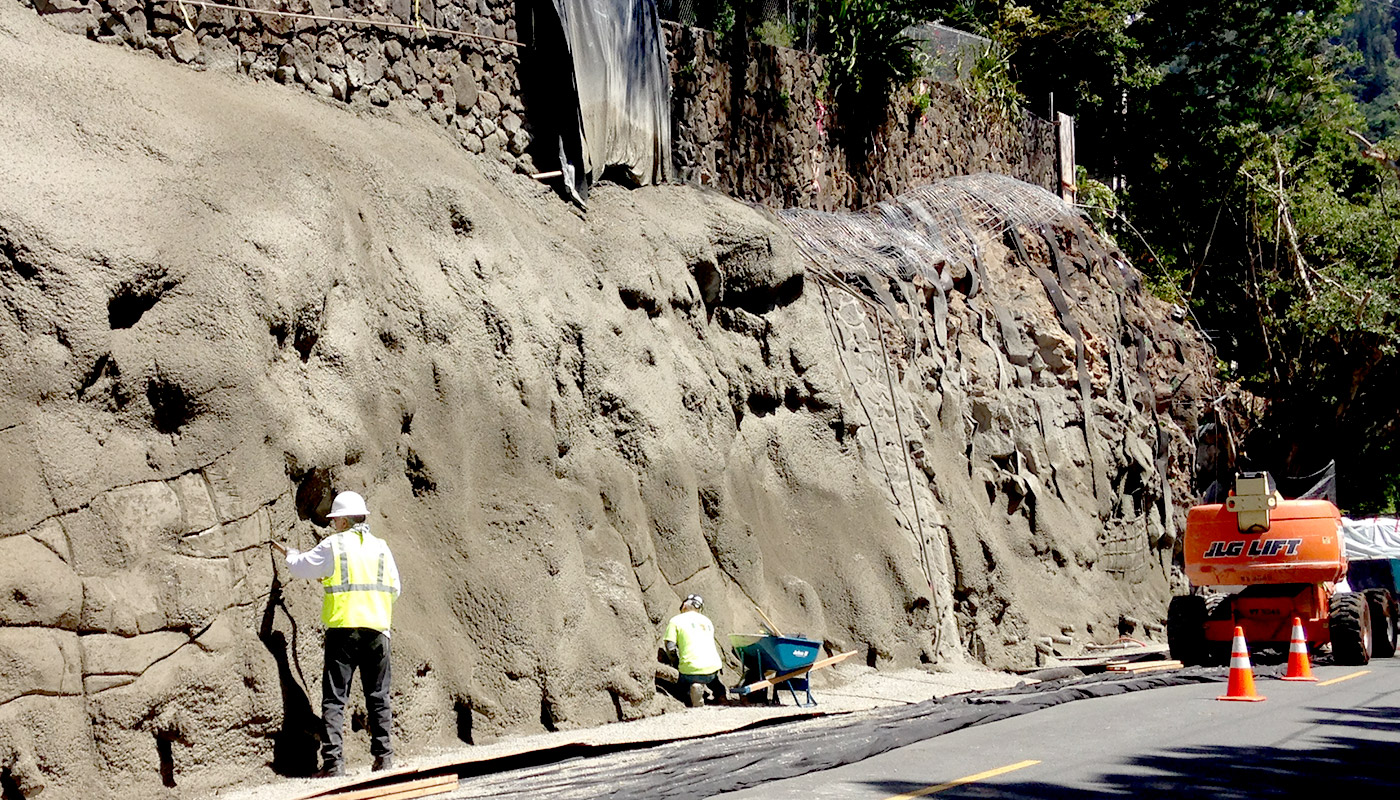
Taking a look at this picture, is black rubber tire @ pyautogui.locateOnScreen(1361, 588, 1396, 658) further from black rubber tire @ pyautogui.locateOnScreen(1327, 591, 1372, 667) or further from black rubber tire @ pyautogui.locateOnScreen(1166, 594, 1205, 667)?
black rubber tire @ pyautogui.locateOnScreen(1166, 594, 1205, 667)

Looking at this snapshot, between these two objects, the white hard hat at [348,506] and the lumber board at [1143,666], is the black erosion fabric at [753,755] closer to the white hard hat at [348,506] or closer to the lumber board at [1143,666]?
the white hard hat at [348,506]

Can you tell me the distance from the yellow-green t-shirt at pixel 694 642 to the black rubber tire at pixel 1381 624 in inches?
440

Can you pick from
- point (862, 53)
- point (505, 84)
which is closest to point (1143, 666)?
point (862, 53)

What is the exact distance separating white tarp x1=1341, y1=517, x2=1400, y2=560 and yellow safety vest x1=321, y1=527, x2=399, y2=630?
2475 cm

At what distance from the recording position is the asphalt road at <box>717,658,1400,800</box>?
29.9 feet

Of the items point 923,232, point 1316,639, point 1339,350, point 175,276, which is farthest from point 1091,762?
point 1339,350

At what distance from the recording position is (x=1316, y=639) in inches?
770

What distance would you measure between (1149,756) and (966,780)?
191 centimetres

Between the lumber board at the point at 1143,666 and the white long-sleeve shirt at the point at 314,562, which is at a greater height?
the white long-sleeve shirt at the point at 314,562

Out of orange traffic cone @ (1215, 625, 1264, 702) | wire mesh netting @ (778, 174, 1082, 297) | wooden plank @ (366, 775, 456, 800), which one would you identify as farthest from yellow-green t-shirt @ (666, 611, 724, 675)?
wire mesh netting @ (778, 174, 1082, 297)

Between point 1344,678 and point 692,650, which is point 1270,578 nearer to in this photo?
point 1344,678

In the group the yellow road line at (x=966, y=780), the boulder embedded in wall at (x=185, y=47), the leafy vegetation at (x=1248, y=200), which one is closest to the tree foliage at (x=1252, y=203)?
the leafy vegetation at (x=1248, y=200)

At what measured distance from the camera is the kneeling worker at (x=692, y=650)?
13492 mm

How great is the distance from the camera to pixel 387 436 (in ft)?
38.8
